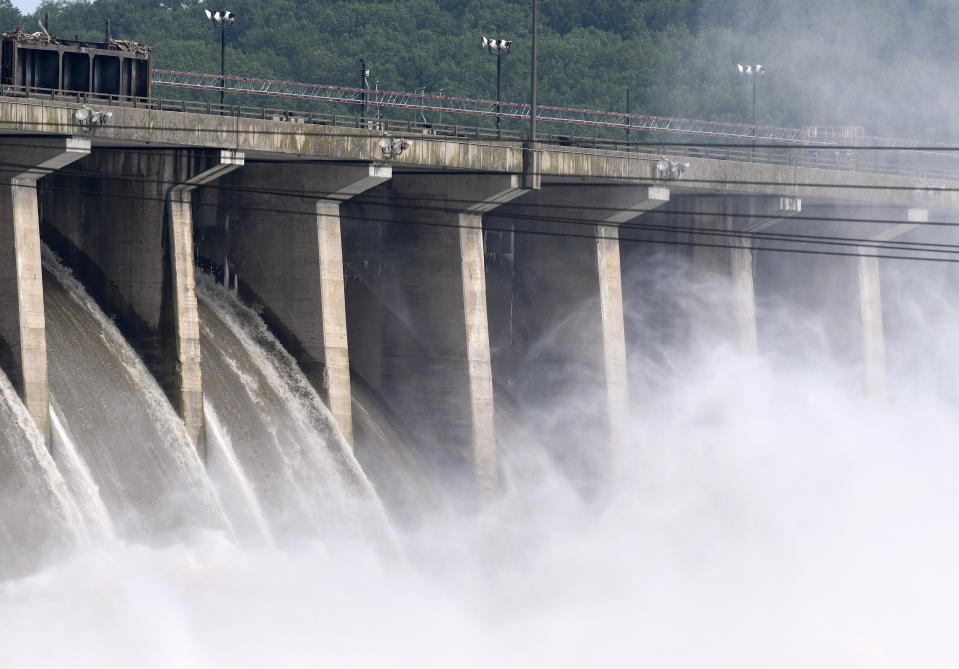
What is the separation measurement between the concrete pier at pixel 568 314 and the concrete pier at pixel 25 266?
65.4ft

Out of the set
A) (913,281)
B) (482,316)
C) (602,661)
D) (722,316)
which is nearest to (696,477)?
(722,316)

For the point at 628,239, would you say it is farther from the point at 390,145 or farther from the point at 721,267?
the point at 390,145

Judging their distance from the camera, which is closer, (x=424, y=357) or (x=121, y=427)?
(x=121, y=427)

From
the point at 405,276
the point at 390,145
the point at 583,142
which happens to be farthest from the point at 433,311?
the point at 583,142

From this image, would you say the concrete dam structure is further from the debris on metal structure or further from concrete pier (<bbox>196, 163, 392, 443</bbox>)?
the debris on metal structure

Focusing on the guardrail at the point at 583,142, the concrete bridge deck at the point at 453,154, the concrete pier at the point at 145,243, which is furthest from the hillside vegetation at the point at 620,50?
the concrete pier at the point at 145,243

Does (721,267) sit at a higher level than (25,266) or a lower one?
lower

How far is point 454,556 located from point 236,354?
28.6 ft

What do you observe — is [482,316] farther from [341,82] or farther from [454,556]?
[341,82]

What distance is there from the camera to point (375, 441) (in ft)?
161

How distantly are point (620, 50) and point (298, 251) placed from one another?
91286mm

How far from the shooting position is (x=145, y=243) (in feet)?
140

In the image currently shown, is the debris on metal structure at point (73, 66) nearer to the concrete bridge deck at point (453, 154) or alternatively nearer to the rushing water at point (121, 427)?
the concrete bridge deck at point (453, 154)

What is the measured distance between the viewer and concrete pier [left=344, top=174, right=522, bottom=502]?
167ft
